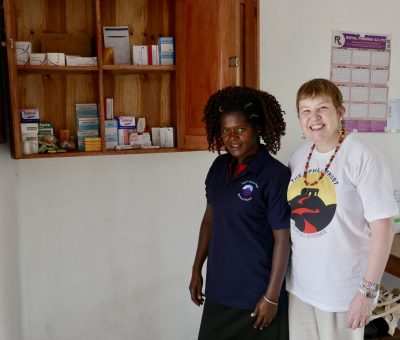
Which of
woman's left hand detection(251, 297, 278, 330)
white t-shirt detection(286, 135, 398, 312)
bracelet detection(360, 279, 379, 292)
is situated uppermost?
white t-shirt detection(286, 135, 398, 312)

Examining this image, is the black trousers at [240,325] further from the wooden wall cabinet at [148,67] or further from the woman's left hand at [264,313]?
the wooden wall cabinet at [148,67]

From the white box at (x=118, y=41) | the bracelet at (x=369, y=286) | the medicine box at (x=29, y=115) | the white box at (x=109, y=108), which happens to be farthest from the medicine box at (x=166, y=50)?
the bracelet at (x=369, y=286)

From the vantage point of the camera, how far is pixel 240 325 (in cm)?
144

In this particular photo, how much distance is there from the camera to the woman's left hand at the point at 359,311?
1.23 meters

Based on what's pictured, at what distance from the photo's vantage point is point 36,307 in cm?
202

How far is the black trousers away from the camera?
4.68 ft

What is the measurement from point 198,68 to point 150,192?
714 millimetres

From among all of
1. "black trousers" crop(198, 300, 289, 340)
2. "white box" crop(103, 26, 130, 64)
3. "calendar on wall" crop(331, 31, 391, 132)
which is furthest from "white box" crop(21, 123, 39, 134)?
"calendar on wall" crop(331, 31, 391, 132)

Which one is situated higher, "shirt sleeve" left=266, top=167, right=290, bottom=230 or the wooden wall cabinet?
the wooden wall cabinet

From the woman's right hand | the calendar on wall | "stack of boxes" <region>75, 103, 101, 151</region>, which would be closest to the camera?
the woman's right hand

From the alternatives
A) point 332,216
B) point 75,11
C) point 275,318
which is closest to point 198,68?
point 75,11

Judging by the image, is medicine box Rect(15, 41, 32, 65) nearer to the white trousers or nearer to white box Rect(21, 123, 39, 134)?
white box Rect(21, 123, 39, 134)

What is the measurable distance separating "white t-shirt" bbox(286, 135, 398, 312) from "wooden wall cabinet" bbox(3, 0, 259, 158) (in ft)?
2.17

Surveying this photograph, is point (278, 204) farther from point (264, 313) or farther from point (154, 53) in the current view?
point (154, 53)
